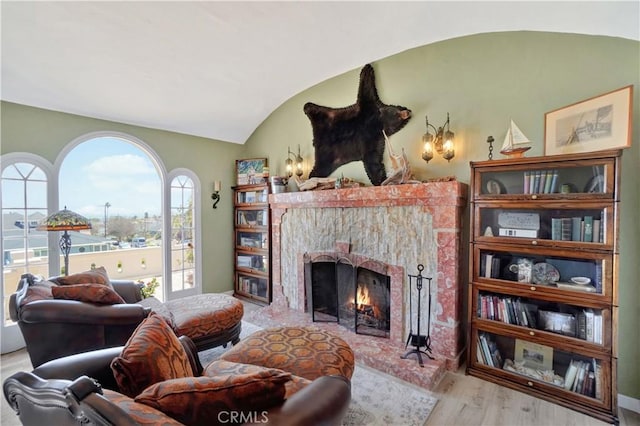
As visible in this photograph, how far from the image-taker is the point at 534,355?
7.38 ft

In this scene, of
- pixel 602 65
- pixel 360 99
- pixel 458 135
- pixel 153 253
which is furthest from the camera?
pixel 153 253

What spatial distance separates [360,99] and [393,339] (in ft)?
8.85

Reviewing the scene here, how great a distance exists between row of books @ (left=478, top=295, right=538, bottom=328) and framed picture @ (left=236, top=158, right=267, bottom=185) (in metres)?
3.35

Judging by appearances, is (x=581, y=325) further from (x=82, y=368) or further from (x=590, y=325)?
(x=82, y=368)

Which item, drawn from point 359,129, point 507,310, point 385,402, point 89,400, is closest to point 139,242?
point 359,129

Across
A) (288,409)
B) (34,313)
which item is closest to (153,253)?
(34,313)

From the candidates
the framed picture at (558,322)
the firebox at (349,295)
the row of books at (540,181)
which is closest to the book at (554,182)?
the row of books at (540,181)

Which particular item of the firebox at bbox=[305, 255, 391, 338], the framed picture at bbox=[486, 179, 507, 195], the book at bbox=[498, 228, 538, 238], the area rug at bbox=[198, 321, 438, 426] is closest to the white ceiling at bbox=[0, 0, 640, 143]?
the framed picture at bbox=[486, 179, 507, 195]

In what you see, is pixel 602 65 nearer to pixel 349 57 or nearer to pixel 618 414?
pixel 349 57

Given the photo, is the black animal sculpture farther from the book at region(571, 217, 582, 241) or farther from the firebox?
the book at region(571, 217, 582, 241)

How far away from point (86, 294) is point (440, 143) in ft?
10.9

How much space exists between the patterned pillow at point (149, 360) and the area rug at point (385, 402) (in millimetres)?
1278

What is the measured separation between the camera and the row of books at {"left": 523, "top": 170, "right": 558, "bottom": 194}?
2.16m

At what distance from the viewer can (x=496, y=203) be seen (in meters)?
2.34
